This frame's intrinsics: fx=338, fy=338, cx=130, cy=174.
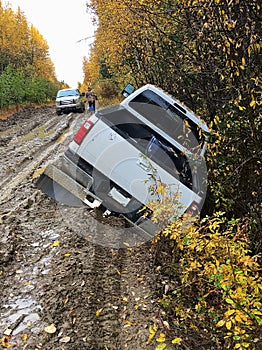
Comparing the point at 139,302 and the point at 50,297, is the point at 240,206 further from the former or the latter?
the point at 50,297

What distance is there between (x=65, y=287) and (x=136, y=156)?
6.79 feet

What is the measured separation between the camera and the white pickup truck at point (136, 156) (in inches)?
193

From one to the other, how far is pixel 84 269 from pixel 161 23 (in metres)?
5.22

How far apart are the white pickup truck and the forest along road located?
0.72 metres

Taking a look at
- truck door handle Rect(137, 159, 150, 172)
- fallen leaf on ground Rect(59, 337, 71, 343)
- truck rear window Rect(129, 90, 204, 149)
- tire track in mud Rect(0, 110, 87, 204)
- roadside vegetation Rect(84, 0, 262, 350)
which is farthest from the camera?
tire track in mud Rect(0, 110, 87, 204)

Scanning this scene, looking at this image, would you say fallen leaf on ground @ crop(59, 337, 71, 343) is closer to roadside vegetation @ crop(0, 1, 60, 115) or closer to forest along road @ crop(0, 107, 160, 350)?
forest along road @ crop(0, 107, 160, 350)

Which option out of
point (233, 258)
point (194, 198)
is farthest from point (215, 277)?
point (194, 198)

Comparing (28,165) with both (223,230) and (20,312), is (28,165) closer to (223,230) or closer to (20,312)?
(20,312)

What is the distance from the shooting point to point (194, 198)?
15.7 ft

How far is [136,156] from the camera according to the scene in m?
4.98

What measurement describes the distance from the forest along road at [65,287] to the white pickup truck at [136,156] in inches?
28.5

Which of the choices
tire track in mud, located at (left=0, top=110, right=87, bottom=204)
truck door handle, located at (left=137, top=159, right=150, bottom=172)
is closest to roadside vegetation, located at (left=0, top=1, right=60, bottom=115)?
tire track in mud, located at (left=0, top=110, right=87, bottom=204)

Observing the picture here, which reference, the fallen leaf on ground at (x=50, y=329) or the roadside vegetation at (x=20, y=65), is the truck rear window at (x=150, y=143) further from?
the roadside vegetation at (x=20, y=65)

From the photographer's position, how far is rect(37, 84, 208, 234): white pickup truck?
16.1 feet
